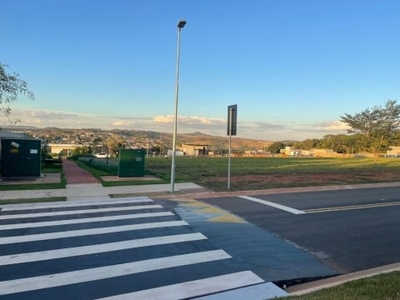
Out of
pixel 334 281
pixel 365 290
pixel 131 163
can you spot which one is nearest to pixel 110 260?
pixel 334 281

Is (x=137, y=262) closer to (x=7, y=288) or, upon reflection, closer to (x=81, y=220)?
(x=7, y=288)

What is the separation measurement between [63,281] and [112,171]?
55.6ft

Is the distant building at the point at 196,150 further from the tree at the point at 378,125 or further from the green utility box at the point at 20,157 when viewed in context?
the green utility box at the point at 20,157

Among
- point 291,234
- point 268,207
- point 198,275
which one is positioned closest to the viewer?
point 198,275

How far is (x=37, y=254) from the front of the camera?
6.24 meters

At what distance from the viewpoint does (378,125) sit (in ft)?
117

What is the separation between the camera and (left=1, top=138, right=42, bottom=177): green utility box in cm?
1727

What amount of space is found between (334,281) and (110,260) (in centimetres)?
346

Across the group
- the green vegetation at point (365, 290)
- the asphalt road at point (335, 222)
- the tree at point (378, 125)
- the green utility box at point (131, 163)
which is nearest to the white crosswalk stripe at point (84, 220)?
the asphalt road at point (335, 222)

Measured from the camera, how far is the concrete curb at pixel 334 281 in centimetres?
486

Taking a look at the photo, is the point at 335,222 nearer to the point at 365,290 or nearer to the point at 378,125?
the point at 365,290

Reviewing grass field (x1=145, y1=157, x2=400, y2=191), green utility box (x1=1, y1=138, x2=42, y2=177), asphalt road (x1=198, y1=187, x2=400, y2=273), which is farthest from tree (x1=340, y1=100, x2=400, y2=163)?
green utility box (x1=1, y1=138, x2=42, y2=177)

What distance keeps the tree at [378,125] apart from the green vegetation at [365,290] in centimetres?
3400

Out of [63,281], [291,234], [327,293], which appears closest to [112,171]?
[291,234]
